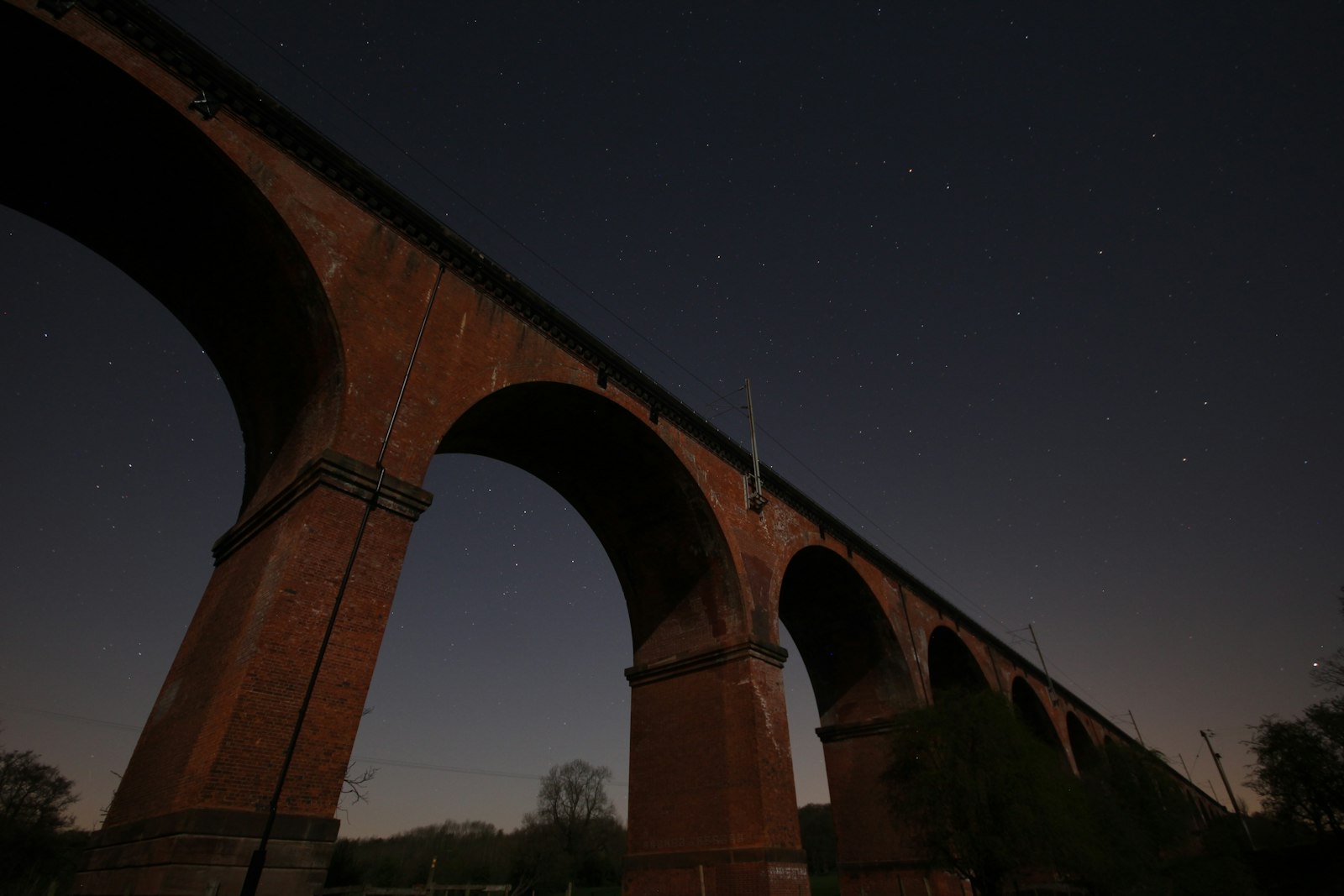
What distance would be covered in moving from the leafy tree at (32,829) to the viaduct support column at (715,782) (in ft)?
97.1

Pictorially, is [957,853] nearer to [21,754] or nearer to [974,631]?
[974,631]

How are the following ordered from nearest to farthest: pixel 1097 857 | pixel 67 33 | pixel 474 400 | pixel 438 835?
1. pixel 67 33
2. pixel 474 400
3. pixel 1097 857
4. pixel 438 835

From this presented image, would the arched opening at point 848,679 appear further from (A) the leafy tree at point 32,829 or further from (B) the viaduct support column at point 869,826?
(A) the leafy tree at point 32,829

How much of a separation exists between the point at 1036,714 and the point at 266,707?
35.1 metres

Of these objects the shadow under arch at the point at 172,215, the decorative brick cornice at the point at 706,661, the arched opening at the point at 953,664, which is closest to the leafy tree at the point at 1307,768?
the arched opening at the point at 953,664

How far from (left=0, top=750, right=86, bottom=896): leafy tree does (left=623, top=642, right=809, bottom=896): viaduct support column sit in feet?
97.1

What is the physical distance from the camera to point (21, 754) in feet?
114

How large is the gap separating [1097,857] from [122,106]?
75.3 feet

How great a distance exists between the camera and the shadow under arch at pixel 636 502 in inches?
532

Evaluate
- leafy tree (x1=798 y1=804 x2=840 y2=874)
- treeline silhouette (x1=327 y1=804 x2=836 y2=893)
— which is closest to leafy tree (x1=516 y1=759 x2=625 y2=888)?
treeline silhouette (x1=327 y1=804 x2=836 y2=893)

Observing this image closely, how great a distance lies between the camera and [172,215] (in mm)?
8922

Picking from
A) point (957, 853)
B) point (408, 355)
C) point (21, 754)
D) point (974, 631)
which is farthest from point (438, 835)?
point (408, 355)

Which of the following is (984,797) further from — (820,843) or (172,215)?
(820,843)

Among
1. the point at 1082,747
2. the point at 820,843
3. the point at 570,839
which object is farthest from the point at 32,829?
the point at 820,843
